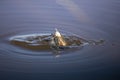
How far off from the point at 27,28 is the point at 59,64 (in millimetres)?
1343

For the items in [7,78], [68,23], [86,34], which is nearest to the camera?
[7,78]

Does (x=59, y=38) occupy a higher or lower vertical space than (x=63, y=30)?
lower

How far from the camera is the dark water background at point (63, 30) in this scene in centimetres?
327

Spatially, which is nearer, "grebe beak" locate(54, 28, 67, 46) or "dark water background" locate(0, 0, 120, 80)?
"dark water background" locate(0, 0, 120, 80)

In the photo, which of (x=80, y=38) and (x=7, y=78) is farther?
(x=80, y=38)

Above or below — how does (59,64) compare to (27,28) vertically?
below

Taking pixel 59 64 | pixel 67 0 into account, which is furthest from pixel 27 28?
pixel 67 0

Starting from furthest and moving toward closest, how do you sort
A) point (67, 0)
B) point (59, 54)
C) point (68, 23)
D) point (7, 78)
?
point (67, 0), point (68, 23), point (59, 54), point (7, 78)

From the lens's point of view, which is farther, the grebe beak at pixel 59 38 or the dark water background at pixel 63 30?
the grebe beak at pixel 59 38

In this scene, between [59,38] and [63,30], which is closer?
[59,38]

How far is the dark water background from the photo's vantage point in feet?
10.7

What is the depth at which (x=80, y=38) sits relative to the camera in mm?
4207

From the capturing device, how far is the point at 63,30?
4.52 m

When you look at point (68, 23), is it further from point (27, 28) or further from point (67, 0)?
point (67, 0)
